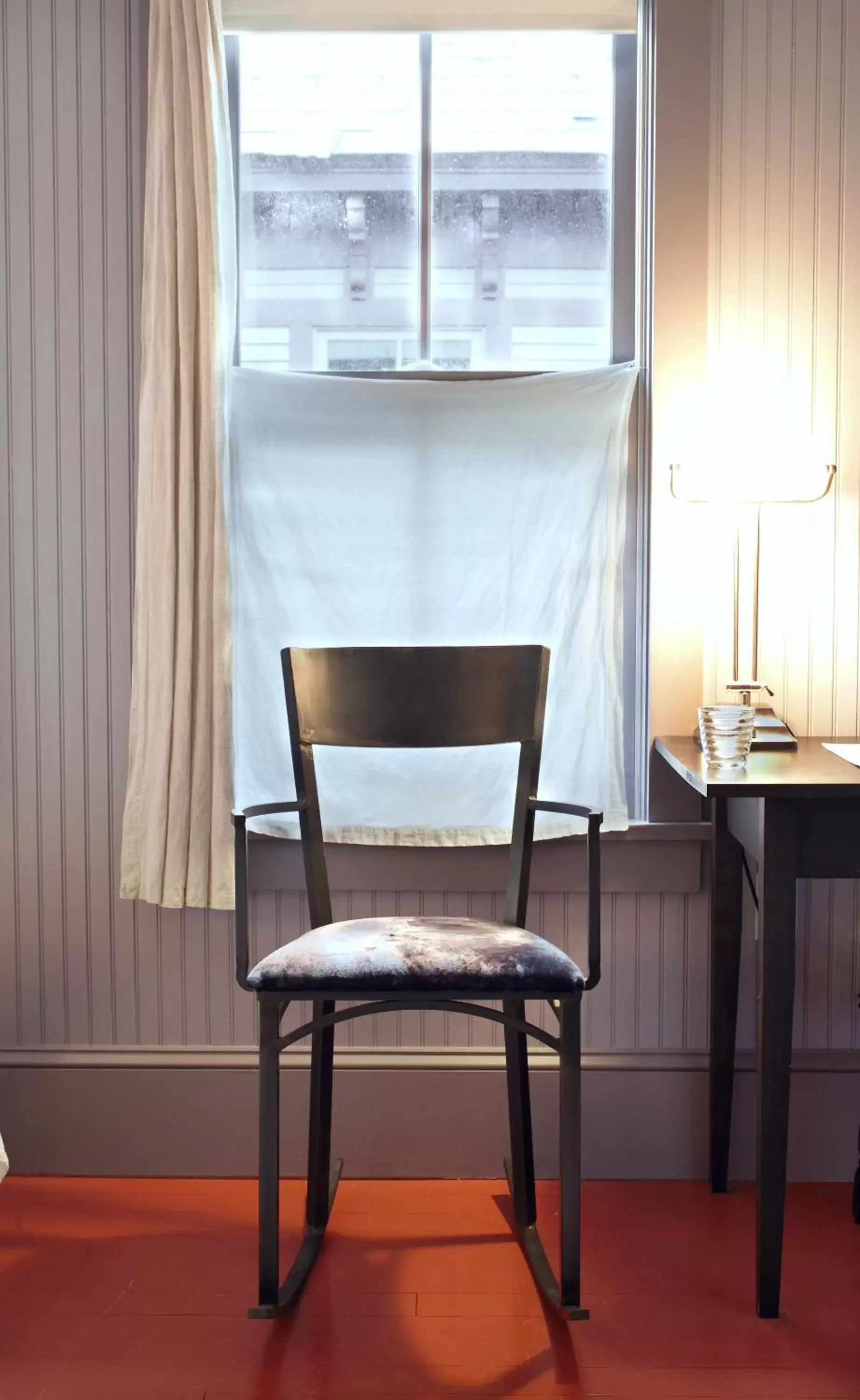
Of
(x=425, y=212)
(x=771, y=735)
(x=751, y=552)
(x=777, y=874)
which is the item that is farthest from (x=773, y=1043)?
(x=425, y=212)

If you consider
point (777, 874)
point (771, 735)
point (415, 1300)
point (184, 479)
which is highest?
point (184, 479)

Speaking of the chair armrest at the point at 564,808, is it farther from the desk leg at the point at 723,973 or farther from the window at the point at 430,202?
the window at the point at 430,202

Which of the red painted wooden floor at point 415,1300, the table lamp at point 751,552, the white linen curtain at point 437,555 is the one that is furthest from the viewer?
the white linen curtain at point 437,555

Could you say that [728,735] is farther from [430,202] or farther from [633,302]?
[430,202]

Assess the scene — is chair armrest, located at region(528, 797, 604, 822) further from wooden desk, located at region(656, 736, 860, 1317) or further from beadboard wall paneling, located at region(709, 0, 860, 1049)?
beadboard wall paneling, located at region(709, 0, 860, 1049)

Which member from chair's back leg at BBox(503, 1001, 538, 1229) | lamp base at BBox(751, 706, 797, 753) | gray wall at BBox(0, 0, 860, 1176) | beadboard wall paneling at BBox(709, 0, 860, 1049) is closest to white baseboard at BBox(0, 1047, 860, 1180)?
gray wall at BBox(0, 0, 860, 1176)

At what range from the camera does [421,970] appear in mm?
1719

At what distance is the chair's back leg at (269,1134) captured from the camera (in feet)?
5.69

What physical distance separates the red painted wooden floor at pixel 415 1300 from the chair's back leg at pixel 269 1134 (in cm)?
15

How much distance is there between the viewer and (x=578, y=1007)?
5.63 ft

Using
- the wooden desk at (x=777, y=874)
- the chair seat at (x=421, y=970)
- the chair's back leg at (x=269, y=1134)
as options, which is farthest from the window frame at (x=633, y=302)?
the chair's back leg at (x=269, y=1134)

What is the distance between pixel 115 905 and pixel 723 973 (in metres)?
1.24

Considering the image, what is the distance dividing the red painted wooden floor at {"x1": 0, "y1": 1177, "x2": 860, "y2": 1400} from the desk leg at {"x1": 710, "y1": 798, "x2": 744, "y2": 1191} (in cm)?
12

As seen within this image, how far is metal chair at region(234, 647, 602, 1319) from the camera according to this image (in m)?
1.72
